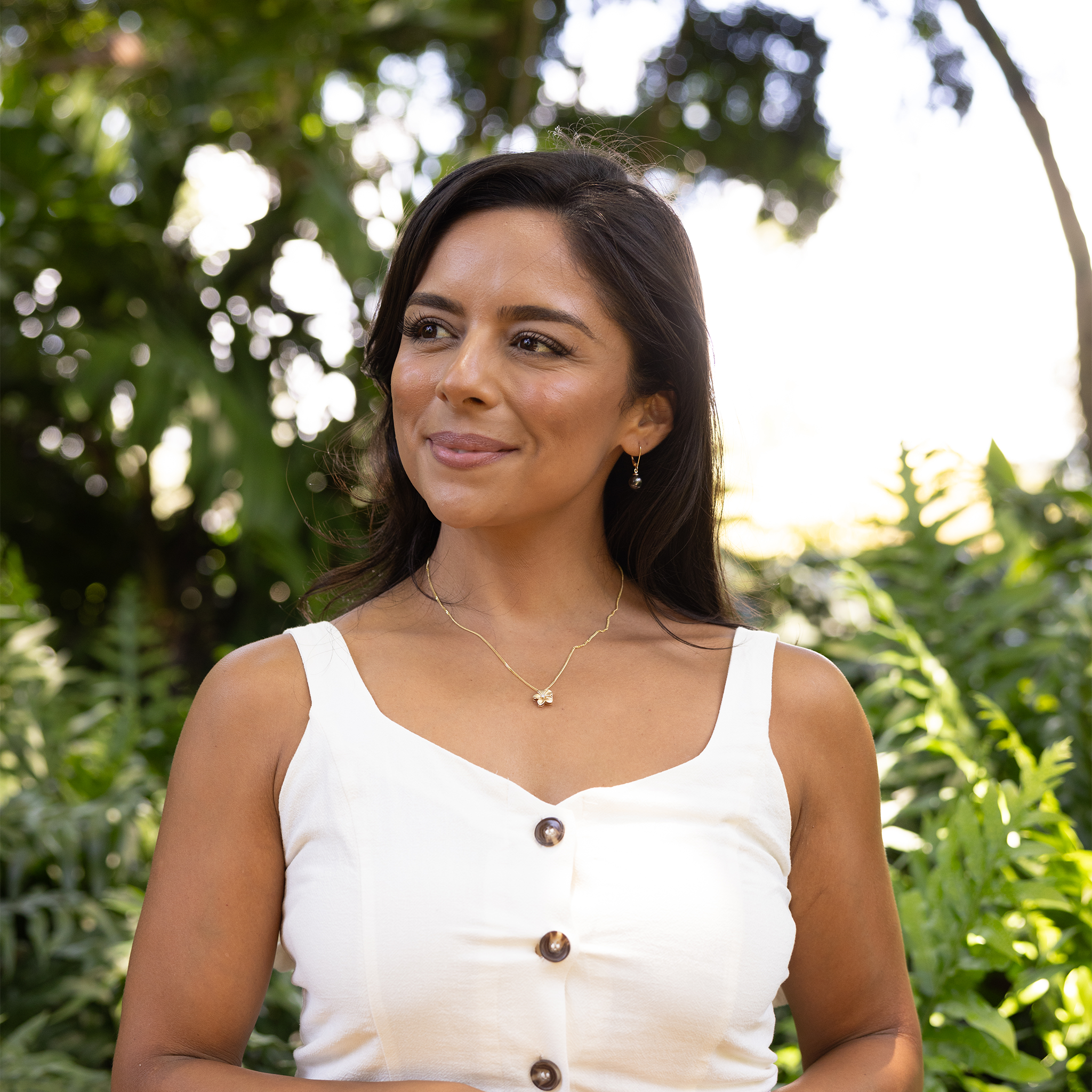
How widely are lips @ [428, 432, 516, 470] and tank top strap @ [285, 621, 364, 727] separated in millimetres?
290

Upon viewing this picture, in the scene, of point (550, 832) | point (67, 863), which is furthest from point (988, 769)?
point (67, 863)

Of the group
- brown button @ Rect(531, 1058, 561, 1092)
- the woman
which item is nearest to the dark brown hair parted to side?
the woman

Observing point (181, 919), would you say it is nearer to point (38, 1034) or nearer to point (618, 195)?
point (618, 195)

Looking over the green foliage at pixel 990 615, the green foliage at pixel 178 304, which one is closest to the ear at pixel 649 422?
the green foliage at pixel 990 615

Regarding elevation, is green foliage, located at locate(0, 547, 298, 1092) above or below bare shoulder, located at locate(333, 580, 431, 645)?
below

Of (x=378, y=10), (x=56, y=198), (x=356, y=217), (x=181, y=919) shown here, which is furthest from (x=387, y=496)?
(x=378, y=10)

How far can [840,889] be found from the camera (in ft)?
5.07

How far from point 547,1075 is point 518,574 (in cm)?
67

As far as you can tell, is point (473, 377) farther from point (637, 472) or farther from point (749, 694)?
point (749, 694)

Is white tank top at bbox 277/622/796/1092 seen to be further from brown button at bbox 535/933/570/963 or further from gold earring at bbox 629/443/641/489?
gold earring at bbox 629/443/641/489

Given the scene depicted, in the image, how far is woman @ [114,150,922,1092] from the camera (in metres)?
1.33

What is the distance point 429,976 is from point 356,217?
13.5 feet

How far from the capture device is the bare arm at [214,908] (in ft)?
4.27

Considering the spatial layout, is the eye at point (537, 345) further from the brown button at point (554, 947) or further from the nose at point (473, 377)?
the brown button at point (554, 947)
